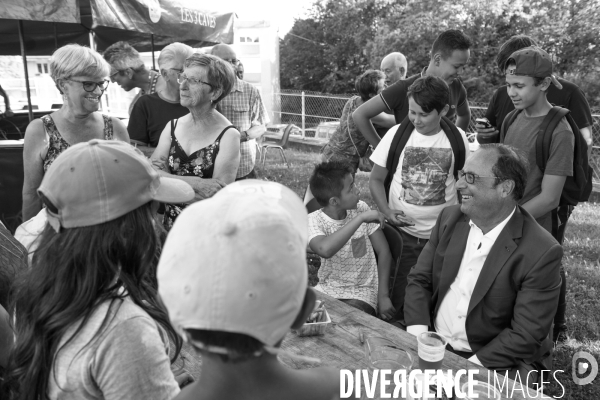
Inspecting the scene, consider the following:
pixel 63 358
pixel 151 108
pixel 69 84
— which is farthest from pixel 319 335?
pixel 151 108

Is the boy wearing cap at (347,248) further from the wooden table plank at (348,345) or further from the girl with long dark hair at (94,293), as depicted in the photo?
the girl with long dark hair at (94,293)

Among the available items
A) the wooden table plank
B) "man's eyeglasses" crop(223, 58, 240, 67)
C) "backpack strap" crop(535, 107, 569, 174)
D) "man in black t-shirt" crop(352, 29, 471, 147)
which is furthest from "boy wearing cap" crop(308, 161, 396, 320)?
"man's eyeglasses" crop(223, 58, 240, 67)

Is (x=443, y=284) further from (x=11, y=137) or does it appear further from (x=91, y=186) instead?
(x=11, y=137)

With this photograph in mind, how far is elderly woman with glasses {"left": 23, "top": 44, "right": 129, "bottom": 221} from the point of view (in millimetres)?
2696

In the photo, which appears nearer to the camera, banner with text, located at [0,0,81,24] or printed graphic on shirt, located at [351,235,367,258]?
printed graphic on shirt, located at [351,235,367,258]

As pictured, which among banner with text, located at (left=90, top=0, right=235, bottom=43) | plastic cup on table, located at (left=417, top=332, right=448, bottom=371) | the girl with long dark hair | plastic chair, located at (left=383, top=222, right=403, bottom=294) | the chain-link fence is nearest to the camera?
the girl with long dark hair

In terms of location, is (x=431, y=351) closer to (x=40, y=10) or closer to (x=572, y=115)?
(x=572, y=115)

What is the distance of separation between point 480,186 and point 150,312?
1706 millimetres

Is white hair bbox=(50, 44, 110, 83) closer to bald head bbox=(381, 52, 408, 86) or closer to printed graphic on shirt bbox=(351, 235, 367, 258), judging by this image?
printed graphic on shirt bbox=(351, 235, 367, 258)

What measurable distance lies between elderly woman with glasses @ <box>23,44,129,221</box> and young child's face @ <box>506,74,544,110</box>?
2493 mm

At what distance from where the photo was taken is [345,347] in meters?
1.91

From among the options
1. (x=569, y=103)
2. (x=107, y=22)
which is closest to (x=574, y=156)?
(x=569, y=103)

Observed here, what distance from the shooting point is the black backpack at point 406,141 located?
10.4 feet

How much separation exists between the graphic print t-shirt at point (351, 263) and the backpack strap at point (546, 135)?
1.09 metres
